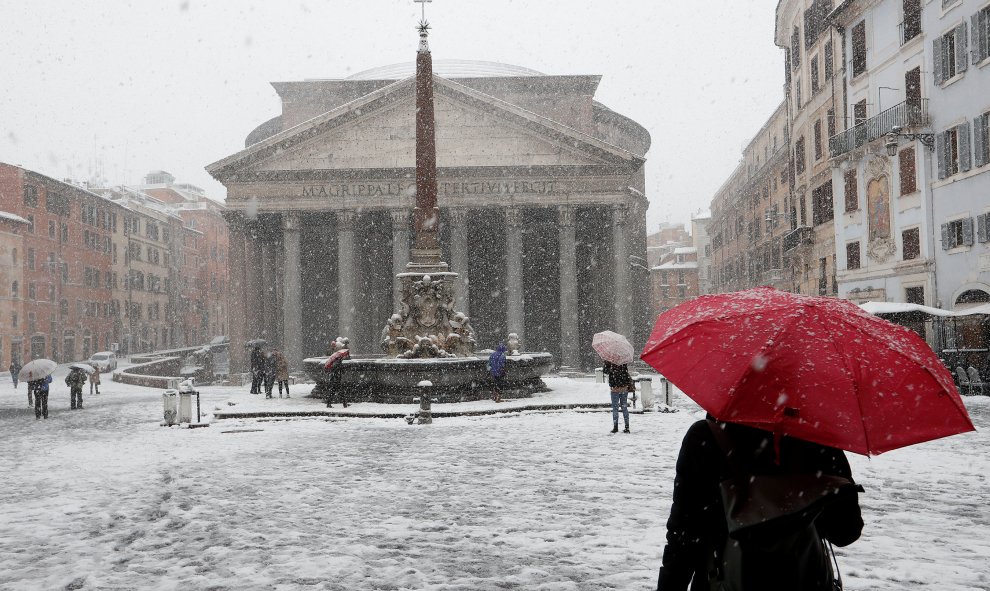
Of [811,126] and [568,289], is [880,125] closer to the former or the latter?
[811,126]

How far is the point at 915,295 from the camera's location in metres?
25.8

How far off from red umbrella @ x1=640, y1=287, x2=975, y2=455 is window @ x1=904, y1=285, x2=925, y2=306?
25.2 meters

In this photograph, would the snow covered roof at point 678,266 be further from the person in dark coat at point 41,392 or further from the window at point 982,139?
the person in dark coat at point 41,392

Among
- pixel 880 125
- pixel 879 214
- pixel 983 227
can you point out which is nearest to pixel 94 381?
pixel 879 214

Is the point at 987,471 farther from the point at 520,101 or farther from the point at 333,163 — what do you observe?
the point at 520,101

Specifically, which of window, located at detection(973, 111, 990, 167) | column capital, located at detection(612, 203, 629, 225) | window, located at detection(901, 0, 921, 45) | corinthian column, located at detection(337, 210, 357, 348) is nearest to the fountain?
window, located at detection(973, 111, 990, 167)

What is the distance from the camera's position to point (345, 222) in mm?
36219

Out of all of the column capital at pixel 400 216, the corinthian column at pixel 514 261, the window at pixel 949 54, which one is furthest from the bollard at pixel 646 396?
the column capital at pixel 400 216

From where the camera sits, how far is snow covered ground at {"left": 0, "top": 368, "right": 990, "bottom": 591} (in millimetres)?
5684

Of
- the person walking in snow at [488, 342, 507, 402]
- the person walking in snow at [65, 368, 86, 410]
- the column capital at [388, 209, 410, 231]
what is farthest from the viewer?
the column capital at [388, 209, 410, 231]

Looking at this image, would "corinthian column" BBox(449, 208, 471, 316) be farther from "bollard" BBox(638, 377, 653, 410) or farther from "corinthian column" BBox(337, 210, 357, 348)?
"bollard" BBox(638, 377, 653, 410)

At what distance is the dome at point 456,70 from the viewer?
1957 inches

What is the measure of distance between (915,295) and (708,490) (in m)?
26.2

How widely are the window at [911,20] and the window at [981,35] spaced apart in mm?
3029
